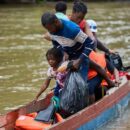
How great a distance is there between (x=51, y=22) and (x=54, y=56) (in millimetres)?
676

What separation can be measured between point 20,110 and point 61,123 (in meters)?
0.98

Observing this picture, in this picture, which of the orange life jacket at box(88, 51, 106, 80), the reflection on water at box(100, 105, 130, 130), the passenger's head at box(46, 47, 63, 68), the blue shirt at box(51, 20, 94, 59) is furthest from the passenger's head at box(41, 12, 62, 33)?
the reflection on water at box(100, 105, 130, 130)

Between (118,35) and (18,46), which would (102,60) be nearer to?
(18,46)

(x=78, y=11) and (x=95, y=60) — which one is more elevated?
(x=78, y=11)

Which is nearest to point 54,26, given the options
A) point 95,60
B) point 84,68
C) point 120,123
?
point 84,68

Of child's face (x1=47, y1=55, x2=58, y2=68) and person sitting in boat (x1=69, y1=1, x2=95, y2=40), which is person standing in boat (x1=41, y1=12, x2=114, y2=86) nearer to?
child's face (x1=47, y1=55, x2=58, y2=68)

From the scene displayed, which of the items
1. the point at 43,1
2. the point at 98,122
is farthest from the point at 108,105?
the point at 43,1

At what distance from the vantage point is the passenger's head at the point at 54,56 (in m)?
7.65

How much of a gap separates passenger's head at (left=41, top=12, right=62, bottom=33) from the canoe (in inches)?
47.1

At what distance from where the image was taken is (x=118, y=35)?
20922 millimetres

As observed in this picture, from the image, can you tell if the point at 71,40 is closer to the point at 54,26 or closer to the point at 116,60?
the point at 54,26

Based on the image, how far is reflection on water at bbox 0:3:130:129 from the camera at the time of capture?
11.2m

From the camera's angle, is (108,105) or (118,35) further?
(118,35)

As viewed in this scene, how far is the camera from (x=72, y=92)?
759cm
